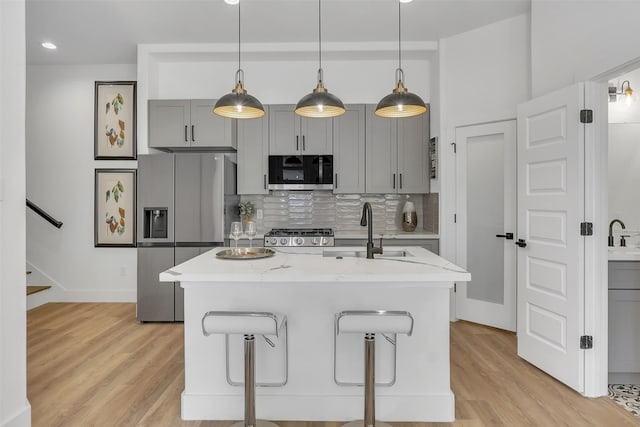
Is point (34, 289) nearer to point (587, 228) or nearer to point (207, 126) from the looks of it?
point (207, 126)

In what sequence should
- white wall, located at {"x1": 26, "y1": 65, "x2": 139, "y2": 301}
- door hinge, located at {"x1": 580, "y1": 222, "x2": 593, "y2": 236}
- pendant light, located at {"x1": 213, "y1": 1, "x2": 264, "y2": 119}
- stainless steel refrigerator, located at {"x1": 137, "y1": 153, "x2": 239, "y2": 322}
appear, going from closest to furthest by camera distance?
pendant light, located at {"x1": 213, "y1": 1, "x2": 264, "y2": 119}, door hinge, located at {"x1": 580, "y1": 222, "x2": 593, "y2": 236}, stainless steel refrigerator, located at {"x1": 137, "y1": 153, "x2": 239, "y2": 322}, white wall, located at {"x1": 26, "y1": 65, "x2": 139, "y2": 301}

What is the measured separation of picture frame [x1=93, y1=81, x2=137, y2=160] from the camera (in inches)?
194

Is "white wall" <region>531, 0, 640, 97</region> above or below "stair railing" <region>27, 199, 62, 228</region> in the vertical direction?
above

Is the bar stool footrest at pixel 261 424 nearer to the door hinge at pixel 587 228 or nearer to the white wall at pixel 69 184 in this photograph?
the door hinge at pixel 587 228

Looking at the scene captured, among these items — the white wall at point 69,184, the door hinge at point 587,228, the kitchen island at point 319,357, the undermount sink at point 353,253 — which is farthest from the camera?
the white wall at point 69,184

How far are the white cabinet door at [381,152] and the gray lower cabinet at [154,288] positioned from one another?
2447 mm

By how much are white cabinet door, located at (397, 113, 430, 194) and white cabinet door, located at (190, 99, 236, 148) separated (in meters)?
2.01

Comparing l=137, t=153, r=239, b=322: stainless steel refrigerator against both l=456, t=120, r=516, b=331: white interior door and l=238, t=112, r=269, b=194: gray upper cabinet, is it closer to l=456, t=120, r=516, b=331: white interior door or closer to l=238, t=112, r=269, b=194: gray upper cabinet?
l=238, t=112, r=269, b=194: gray upper cabinet

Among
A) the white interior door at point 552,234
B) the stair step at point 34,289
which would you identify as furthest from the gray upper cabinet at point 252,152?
the stair step at point 34,289

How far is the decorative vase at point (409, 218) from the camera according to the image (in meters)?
4.57

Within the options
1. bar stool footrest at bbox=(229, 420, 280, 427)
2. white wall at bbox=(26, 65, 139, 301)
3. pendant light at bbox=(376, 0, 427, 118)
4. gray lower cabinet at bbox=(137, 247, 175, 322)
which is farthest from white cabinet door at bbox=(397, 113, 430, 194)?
white wall at bbox=(26, 65, 139, 301)

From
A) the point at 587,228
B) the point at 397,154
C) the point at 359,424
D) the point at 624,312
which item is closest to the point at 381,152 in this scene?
the point at 397,154

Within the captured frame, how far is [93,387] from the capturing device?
2.72 metres

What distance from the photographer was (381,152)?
14.9ft
